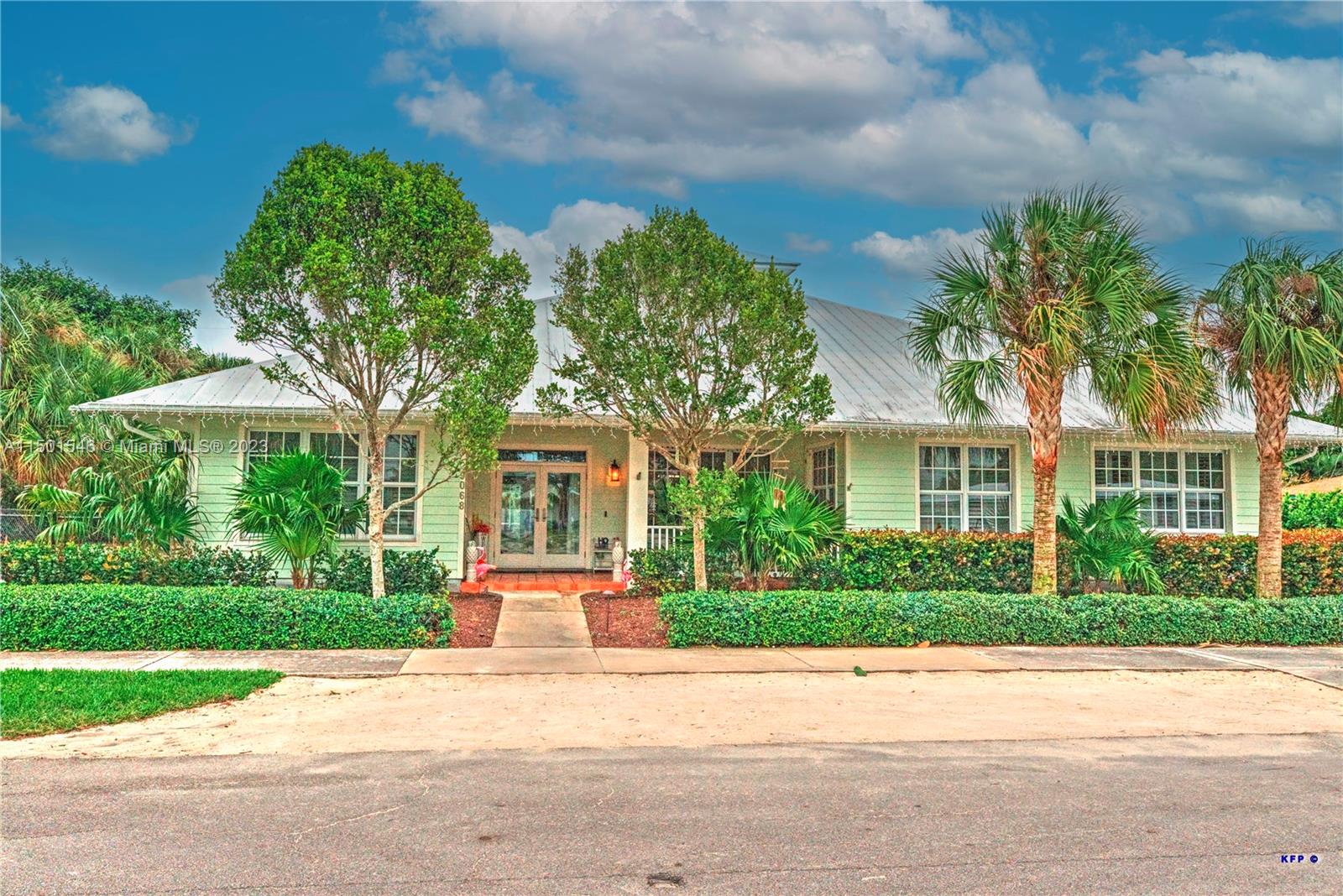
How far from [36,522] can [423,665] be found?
28.1ft

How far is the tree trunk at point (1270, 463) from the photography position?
12.5 meters

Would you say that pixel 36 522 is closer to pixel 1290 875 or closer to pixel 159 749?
pixel 159 749

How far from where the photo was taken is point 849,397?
15.8m

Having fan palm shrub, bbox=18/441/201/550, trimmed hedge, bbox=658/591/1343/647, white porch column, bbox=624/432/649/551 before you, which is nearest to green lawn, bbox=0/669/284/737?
fan palm shrub, bbox=18/441/201/550

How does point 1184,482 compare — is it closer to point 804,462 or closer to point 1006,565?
point 1006,565

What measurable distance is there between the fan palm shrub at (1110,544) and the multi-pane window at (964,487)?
2.60 m

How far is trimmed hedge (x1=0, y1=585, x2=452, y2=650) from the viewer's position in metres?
9.95

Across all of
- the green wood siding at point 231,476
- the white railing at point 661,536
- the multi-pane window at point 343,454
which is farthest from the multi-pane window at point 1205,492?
the multi-pane window at point 343,454


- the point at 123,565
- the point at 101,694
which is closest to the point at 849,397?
the point at 123,565

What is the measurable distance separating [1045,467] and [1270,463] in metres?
3.39

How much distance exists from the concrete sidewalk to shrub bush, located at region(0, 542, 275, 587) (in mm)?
2382

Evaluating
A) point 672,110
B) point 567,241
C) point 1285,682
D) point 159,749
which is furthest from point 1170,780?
point 672,110

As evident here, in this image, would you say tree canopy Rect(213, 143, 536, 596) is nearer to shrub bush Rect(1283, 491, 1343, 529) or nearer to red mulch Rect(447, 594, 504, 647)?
red mulch Rect(447, 594, 504, 647)

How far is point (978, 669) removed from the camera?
9945mm
